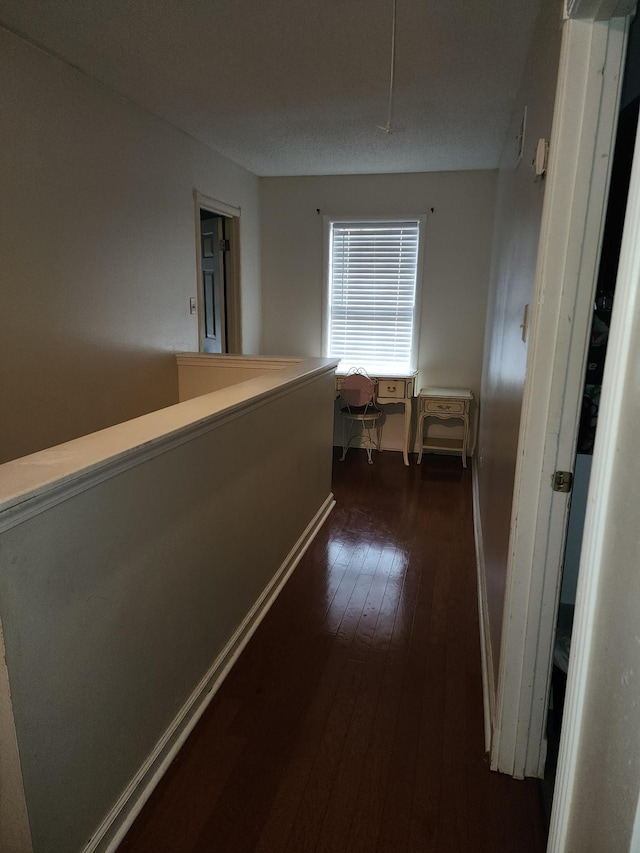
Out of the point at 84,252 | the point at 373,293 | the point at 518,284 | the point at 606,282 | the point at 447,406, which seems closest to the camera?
the point at 606,282

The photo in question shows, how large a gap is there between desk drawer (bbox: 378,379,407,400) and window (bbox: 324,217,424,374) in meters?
0.34

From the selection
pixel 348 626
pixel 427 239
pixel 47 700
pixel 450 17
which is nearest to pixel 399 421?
pixel 427 239

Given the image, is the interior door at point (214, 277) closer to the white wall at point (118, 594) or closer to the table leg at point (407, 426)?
the table leg at point (407, 426)

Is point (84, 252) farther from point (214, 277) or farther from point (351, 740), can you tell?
point (351, 740)

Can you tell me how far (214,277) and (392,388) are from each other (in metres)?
1.91

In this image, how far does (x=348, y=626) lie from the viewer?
236 cm

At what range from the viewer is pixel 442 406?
15.4 ft

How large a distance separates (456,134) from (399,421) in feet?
8.24

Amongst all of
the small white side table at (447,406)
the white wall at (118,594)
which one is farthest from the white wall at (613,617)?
the small white side table at (447,406)

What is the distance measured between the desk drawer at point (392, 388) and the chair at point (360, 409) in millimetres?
81

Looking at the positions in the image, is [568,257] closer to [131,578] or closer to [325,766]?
[131,578]

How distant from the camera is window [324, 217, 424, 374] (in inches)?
191

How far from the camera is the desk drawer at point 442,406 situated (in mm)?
4656

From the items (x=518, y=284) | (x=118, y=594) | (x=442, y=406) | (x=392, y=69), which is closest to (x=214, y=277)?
(x=442, y=406)
